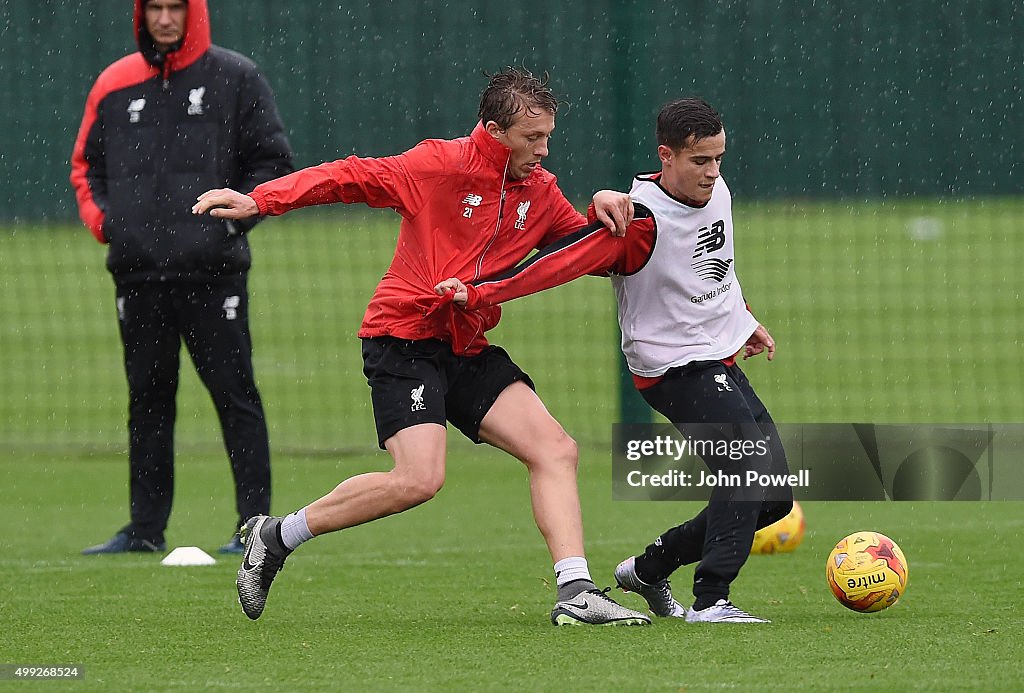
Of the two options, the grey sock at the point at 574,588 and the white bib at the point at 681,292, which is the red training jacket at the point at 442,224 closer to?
the white bib at the point at 681,292

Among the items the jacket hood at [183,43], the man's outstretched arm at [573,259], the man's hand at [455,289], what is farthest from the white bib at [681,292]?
the jacket hood at [183,43]

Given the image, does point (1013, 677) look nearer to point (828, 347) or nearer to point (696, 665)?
point (696, 665)

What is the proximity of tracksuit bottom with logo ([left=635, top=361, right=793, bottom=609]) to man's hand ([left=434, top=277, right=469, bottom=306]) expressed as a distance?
33.1 inches

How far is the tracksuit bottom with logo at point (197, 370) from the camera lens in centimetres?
820

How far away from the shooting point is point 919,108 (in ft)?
62.5

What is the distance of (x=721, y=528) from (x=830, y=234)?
2355cm

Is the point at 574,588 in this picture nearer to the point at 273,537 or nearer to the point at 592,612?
the point at 592,612

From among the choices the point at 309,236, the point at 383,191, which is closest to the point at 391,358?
the point at 383,191

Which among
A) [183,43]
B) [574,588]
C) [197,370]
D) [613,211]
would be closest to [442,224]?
[613,211]

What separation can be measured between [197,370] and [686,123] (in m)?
3.01

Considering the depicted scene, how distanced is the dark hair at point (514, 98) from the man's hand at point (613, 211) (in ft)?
1.19

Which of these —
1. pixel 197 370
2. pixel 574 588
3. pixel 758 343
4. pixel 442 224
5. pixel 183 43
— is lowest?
pixel 574 588

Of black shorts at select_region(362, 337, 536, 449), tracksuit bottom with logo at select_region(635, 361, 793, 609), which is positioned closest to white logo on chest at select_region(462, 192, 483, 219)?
black shorts at select_region(362, 337, 536, 449)

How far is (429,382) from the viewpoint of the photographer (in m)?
6.42
